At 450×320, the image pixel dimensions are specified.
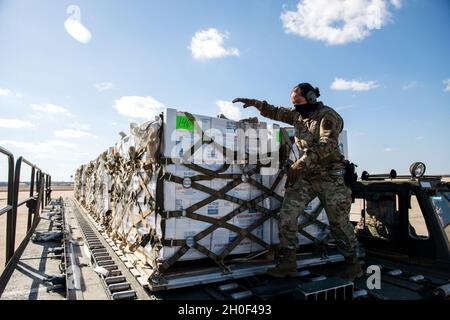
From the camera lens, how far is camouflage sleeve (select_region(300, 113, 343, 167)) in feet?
10.7

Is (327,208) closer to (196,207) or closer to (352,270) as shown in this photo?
(352,270)

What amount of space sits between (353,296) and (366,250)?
193cm

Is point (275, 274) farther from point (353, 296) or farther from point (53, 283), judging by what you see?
point (53, 283)

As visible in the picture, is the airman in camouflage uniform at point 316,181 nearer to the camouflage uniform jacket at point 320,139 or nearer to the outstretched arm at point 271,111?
the camouflage uniform jacket at point 320,139

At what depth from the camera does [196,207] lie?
3141 mm

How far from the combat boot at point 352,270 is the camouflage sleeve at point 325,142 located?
114cm

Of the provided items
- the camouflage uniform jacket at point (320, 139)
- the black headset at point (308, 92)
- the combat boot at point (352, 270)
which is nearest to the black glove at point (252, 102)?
the camouflage uniform jacket at point (320, 139)

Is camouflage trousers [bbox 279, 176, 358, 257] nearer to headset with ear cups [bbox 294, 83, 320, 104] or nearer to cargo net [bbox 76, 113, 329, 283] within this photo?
cargo net [bbox 76, 113, 329, 283]

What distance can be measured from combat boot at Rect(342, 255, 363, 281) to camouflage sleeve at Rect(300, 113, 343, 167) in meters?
1.14

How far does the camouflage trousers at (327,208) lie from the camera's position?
3.46 metres

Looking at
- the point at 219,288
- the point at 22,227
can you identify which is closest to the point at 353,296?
the point at 219,288

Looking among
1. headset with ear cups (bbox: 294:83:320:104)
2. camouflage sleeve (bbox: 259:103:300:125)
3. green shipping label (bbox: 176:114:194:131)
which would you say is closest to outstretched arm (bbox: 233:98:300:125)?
camouflage sleeve (bbox: 259:103:300:125)

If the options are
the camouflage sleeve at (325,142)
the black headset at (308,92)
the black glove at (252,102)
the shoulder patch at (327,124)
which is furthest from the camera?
the black glove at (252,102)

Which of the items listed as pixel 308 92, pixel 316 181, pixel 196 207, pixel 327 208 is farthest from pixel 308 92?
pixel 196 207
